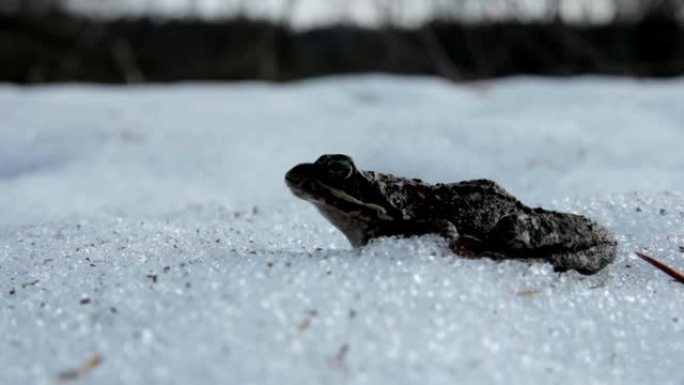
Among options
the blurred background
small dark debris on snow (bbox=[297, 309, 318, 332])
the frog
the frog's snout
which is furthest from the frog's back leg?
the blurred background

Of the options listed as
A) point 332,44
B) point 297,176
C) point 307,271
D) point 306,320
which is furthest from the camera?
point 332,44

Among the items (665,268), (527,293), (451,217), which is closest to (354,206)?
(451,217)

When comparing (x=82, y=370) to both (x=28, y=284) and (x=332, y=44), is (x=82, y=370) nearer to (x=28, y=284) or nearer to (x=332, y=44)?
(x=28, y=284)

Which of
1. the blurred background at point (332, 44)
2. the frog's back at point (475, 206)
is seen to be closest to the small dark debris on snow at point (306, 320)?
the frog's back at point (475, 206)

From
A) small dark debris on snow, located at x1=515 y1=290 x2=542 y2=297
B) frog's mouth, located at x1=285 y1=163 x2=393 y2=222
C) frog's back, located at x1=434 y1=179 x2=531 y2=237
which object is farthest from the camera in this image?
frog's back, located at x1=434 y1=179 x2=531 y2=237

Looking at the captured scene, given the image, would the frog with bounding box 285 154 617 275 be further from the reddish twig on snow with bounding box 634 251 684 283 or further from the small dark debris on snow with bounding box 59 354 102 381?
the small dark debris on snow with bounding box 59 354 102 381

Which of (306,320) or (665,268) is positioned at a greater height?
(306,320)
